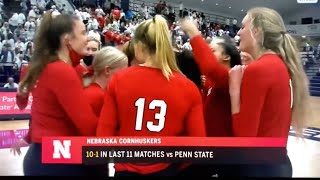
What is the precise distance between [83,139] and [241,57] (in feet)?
1.42

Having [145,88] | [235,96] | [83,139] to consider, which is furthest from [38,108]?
[235,96]

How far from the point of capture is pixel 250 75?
2.85 ft

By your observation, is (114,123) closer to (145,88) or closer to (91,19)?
(145,88)

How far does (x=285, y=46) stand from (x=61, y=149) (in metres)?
0.58

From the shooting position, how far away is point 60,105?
2.87ft

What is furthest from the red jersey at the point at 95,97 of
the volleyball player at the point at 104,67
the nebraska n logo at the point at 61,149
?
the nebraska n logo at the point at 61,149

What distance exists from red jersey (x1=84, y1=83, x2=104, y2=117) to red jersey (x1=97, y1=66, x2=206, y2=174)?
1.9 inches

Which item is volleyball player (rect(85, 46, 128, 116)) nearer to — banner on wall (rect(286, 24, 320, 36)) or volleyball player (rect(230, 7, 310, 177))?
volleyball player (rect(230, 7, 310, 177))

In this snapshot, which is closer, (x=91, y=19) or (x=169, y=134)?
(x=169, y=134)

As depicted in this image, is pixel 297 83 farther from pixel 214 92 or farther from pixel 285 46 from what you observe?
pixel 214 92

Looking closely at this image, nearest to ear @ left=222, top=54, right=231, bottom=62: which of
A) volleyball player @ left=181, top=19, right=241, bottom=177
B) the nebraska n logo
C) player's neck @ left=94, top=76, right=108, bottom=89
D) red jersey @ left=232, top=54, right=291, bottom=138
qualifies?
volleyball player @ left=181, top=19, right=241, bottom=177

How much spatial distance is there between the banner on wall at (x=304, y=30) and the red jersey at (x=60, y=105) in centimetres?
50

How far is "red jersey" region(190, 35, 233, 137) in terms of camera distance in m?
0.91

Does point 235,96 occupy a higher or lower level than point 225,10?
lower
